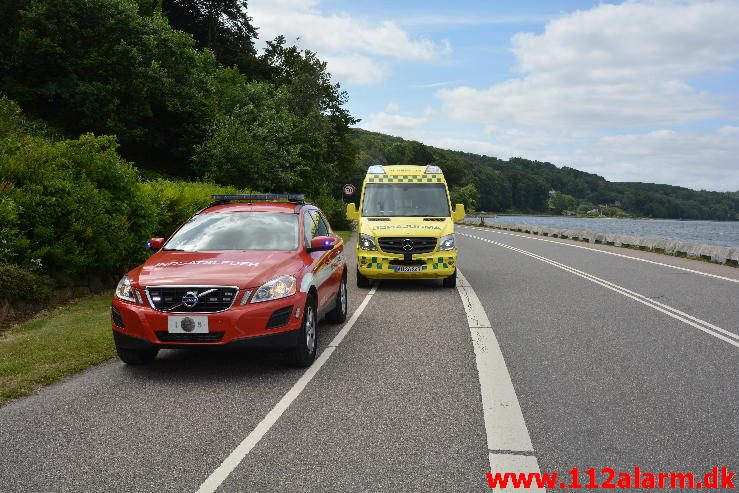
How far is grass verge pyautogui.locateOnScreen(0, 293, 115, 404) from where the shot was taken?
20.7 ft

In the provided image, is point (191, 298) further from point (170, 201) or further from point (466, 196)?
point (466, 196)

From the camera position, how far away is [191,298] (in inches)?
244

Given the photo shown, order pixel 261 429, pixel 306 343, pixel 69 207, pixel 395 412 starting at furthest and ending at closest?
pixel 69 207
pixel 306 343
pixel 395 412
pixel 261 429

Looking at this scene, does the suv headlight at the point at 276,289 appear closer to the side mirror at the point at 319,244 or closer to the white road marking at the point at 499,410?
the side mirror at the point at 319,244

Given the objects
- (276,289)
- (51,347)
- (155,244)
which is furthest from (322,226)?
(51,347)

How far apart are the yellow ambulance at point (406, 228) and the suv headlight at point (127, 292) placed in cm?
740

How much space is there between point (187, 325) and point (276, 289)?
36.1 inches

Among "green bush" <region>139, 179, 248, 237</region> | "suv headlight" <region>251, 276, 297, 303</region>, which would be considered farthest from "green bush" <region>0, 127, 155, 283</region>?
"suv headlight" <region>251, 276, 297, 303</region>

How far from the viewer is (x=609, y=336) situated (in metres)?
8.62

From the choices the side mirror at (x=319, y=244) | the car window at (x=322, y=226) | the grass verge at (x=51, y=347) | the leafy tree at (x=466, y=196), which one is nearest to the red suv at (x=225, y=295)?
the side mirror at (x=319, y=244)

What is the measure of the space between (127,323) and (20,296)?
4.38 meters

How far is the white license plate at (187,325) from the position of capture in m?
6.18

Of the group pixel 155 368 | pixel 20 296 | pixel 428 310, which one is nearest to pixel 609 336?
pixel 428 310

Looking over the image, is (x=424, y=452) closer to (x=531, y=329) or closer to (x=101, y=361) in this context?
(x=101, y=361)
